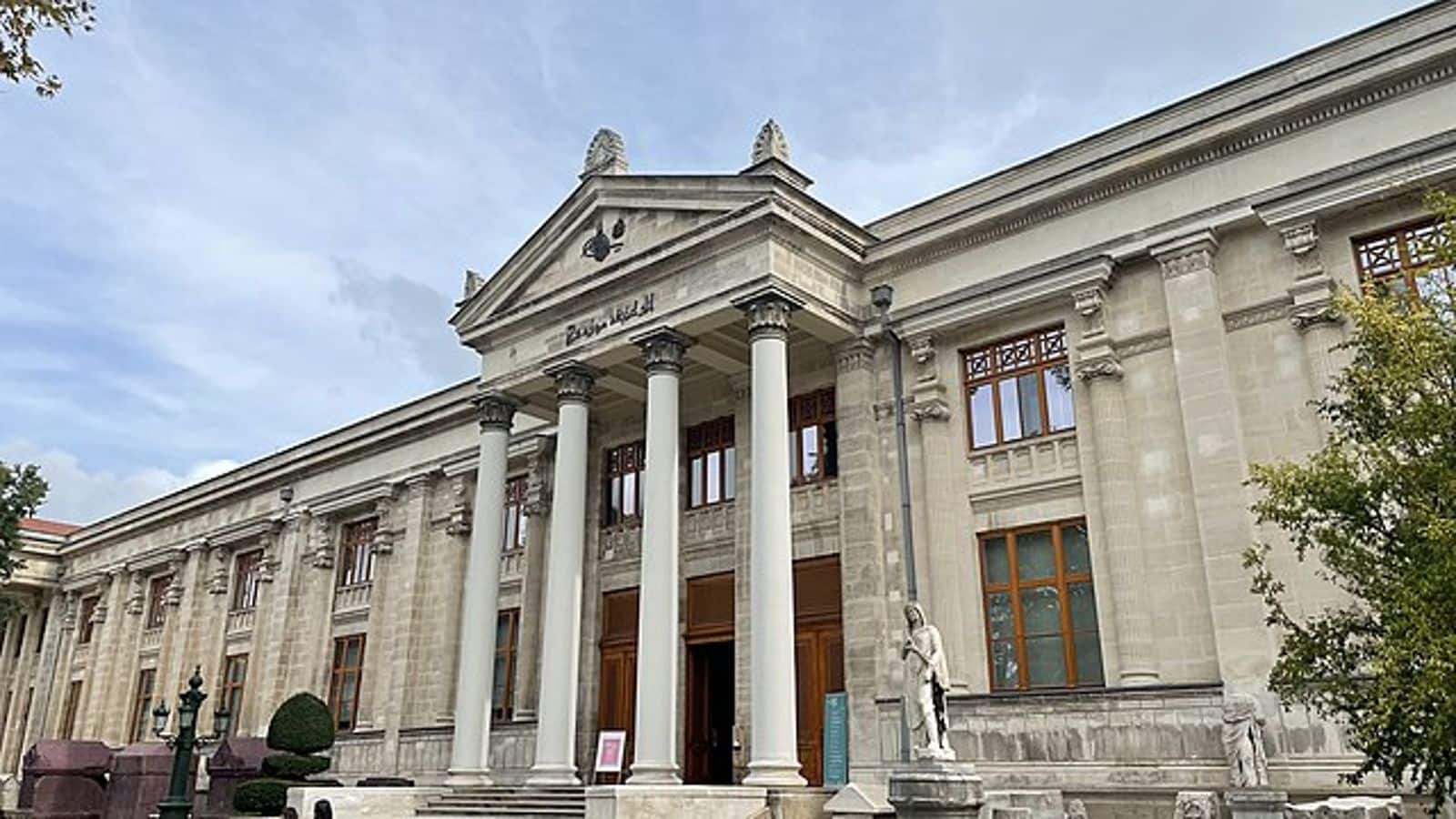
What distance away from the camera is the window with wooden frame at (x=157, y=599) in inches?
1374

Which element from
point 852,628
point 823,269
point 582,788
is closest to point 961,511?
point 852,628

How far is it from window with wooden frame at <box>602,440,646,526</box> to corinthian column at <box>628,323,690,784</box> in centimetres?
426

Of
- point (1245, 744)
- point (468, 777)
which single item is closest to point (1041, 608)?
point (1245, 744)

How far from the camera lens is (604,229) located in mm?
20406

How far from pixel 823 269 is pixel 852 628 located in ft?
18.5

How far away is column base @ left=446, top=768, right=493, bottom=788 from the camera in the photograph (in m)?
18.9

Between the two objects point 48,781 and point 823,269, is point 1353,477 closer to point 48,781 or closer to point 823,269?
point 823,269

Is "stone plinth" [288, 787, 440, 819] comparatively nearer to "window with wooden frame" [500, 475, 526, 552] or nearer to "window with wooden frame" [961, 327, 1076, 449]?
"window with wooden frame" [500, 475, 526, 552]

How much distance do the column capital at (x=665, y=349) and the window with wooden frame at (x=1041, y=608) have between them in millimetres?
5564

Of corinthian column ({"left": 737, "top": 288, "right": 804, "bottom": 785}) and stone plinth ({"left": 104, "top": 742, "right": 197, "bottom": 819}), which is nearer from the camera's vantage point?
corinthian column ({"left": 737, "top": 288, "right": 804, "bottom": 785})

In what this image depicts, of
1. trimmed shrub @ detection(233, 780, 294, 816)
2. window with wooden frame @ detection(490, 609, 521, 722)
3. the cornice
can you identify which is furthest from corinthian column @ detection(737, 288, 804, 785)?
trimmed shrub @ detection(233, 780, 294, 816)

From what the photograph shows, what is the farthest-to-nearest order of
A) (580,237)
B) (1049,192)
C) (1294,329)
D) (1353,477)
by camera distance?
(580,237) → (1049,192) → (1294,329) → (1353,477)

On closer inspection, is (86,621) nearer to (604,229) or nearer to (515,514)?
(515,514)

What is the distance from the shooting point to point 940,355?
17766mm
